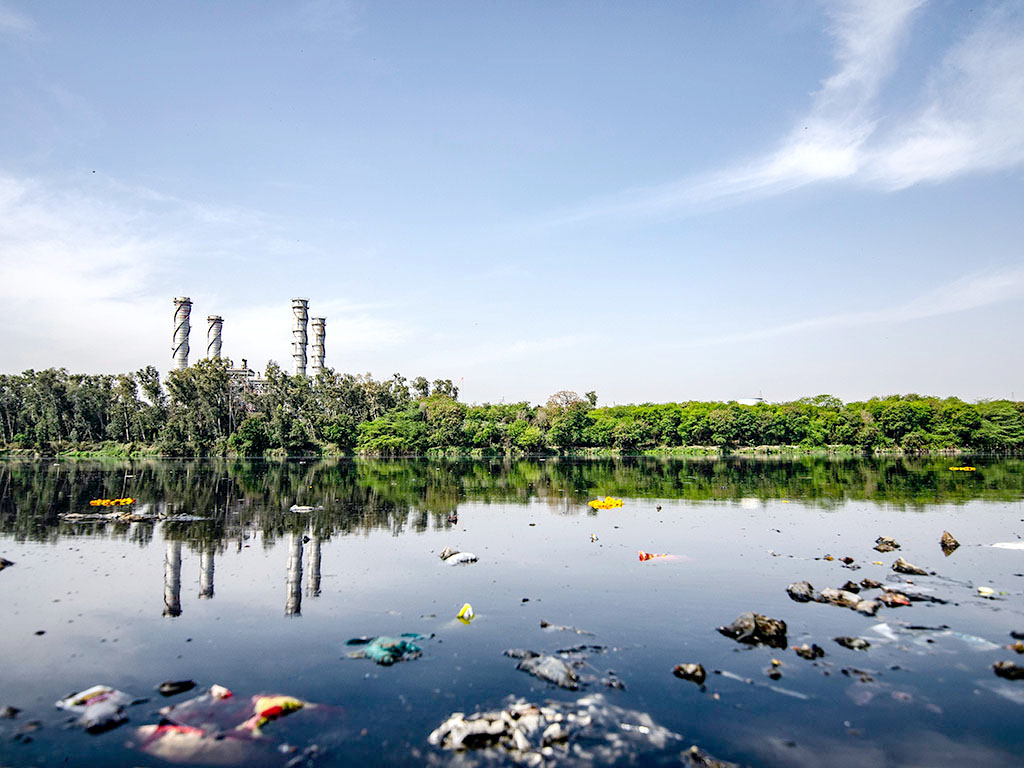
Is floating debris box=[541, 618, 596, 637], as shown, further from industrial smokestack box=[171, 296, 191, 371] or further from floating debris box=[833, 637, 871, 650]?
industrial smokestack box=[171, 296, 191, 371]

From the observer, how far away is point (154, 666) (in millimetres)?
11391

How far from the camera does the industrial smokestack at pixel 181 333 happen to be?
442ft

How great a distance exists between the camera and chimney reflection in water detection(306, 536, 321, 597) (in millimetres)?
16469

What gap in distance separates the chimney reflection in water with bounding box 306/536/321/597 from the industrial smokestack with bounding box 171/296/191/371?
12842 cm

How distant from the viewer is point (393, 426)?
94312mm

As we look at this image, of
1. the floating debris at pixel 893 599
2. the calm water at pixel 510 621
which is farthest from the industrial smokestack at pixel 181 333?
the floating debris at pixel 893 599

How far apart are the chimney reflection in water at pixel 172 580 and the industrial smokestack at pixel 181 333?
127321 mm

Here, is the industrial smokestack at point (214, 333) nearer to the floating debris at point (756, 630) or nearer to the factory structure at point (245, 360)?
the factory structure at point (245, 360)

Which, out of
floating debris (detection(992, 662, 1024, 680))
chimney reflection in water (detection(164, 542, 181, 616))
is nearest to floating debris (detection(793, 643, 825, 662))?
floating debris (detection(992, 662, 1024, 680))

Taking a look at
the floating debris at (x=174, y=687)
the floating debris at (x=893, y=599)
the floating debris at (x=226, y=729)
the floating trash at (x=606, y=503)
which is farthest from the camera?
the floating trash at (x=606, y=503)

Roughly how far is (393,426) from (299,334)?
66700 millimetres

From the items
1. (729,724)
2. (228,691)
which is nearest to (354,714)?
(228,691)

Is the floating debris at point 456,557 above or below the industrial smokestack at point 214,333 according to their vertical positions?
below

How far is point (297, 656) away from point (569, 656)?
510cm
